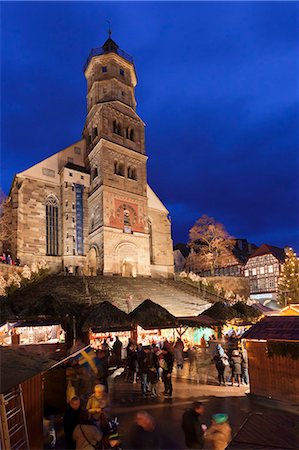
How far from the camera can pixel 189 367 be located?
1594cm

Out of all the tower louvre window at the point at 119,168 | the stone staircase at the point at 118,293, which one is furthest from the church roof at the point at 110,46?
the stone staircase at the point at 118,293

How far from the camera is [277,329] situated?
1041 cm

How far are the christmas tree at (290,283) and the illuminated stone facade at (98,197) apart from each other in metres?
12.5

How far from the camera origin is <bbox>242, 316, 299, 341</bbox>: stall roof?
988 centimetres

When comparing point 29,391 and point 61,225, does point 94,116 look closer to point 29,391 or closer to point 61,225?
point 61,225

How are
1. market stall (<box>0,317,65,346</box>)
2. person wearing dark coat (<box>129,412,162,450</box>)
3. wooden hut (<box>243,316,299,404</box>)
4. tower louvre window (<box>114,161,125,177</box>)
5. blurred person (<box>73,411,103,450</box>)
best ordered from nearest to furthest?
blurred person (<box>73,411,103,450</box>) → person wearing dark coat (<box>129,412,162,450</box>) → wooden hut (<box>243,316,299,404</box>) → market stall (<box>0,317,65,346</box>) → tower louvre window (<box>114,161,125,177</box>)

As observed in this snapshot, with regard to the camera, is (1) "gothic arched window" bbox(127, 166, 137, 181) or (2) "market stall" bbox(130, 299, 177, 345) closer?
(2) "market stall" bbox(130, 299, 177, 345)

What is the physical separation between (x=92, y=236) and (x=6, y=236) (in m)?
8.35

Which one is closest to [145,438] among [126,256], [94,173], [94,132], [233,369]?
[233,369]

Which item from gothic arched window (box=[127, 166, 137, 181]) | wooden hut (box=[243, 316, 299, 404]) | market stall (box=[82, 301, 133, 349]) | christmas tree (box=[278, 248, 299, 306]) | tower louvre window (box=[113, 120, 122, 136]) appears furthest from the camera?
gothic arched window (box=[127, 166, 137, 181])

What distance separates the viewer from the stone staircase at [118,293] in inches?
966

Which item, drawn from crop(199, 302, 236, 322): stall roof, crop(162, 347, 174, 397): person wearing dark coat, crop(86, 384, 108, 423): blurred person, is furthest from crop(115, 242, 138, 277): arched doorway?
crop(86, 384, 108, 423): blurred person

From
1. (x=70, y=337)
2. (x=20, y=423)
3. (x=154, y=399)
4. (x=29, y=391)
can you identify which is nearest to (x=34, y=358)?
(x=29, y=391)

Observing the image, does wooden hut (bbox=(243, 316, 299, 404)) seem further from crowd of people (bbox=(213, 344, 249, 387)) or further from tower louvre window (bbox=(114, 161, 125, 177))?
tower louvre window (bbox=(114, 161, 125, 177))
